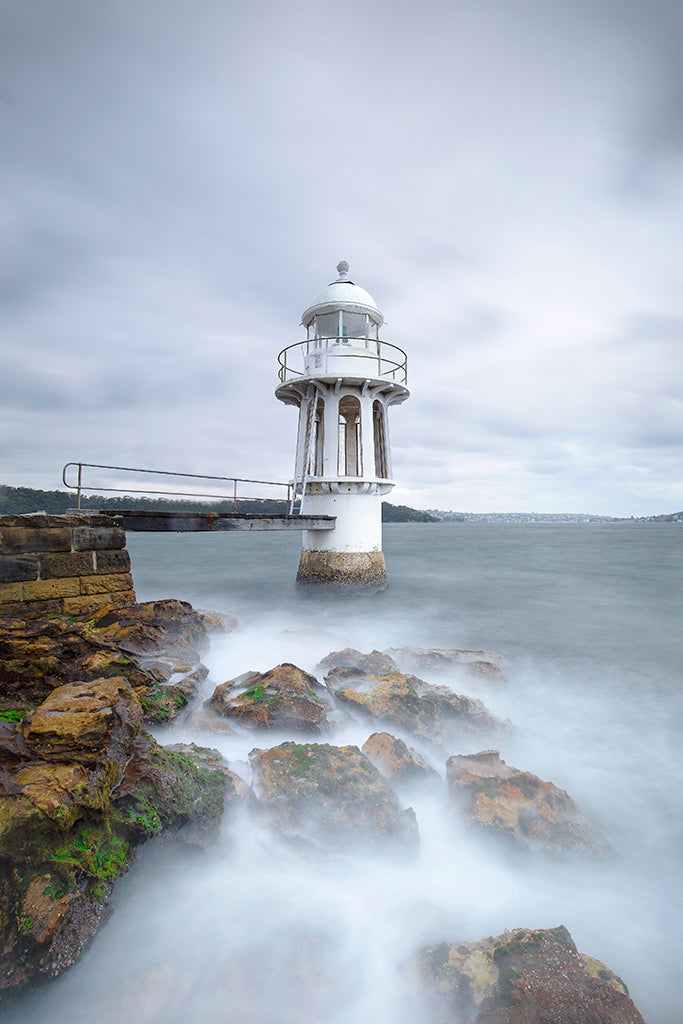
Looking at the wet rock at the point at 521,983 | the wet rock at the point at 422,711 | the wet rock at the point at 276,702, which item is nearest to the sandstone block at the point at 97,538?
the wet rock at the point at 276,702

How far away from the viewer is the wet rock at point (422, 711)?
204 inches

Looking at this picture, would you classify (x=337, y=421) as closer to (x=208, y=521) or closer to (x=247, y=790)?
(x=208, y=521)

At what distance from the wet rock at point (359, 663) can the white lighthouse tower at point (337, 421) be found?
6.22m

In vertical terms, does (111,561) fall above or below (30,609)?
above

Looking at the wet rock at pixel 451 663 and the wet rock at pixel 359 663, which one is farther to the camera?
the wet rock at pixel 451 663

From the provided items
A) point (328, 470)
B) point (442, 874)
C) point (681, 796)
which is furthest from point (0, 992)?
point (328, 470)

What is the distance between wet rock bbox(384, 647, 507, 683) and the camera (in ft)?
24.2

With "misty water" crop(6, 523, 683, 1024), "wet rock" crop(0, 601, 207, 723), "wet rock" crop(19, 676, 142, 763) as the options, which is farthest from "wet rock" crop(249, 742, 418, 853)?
"wet rock" crop(0, 601, 207, 723)

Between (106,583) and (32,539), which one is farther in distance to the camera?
(106,583)

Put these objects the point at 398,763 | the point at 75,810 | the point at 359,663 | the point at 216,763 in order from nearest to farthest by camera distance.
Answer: the point at 75,810, the point at 216,763, the point at 398,763, the point at 359,663

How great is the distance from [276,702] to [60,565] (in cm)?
355

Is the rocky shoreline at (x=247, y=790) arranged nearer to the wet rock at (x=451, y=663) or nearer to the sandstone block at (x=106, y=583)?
the sandstone block at (x=106, y=583)

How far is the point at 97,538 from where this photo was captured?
22.2 feet

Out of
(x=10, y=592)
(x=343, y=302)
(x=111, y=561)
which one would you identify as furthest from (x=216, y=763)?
(x=343, y=302)
